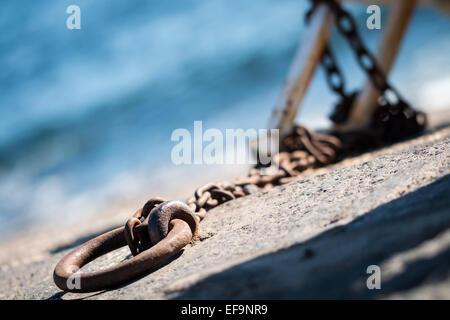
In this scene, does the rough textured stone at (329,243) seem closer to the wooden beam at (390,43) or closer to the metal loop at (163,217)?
the metal loop at (163,217)

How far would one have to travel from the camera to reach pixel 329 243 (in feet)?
4.54

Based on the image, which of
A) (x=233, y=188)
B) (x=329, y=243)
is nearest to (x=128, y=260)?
(x=329, y=243)

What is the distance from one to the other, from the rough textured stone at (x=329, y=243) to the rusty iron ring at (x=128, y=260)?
55 millimetres

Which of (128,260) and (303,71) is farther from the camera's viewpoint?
(303,71)

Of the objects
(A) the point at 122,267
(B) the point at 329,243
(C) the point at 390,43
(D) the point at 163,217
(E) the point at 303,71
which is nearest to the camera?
(B) the point at 329,243

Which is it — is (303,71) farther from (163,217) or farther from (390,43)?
(163,217)

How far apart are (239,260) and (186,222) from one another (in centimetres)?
51

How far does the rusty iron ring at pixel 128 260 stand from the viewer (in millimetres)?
1711

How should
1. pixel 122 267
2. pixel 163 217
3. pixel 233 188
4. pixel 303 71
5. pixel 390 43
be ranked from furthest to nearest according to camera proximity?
pixel 390 43
pixel 303 71
pixel 233 188
pixel 163 217
pixel 122 267

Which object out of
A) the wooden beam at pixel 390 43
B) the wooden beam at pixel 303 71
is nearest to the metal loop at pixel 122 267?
the wooden beam at pixel 303 71

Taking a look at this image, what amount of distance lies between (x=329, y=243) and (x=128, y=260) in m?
0.79

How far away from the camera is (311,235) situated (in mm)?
1540

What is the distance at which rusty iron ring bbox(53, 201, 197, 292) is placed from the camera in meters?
1.71
